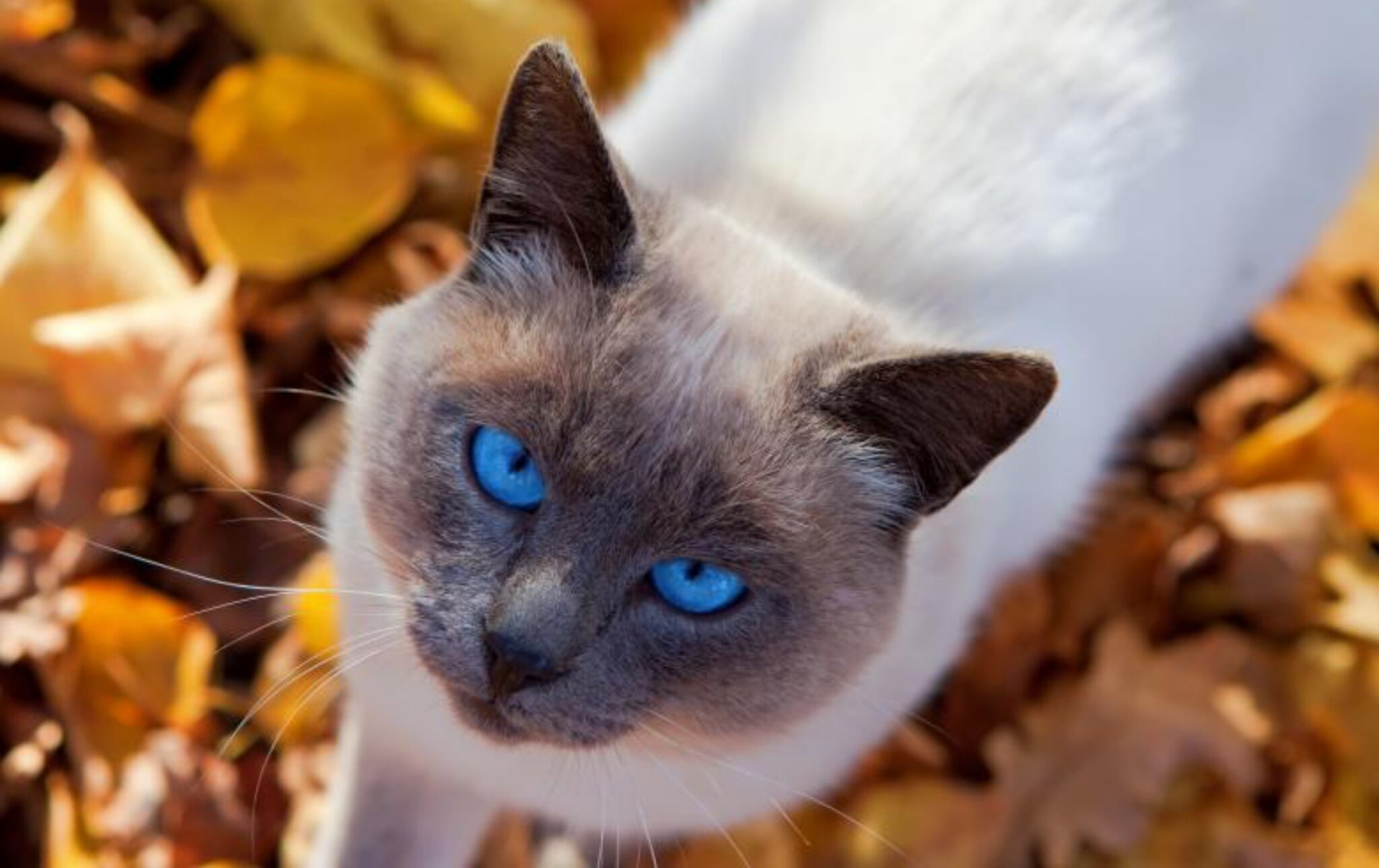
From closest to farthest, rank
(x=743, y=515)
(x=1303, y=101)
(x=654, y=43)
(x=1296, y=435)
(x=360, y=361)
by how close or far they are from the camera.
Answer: (x=743, y=515) → (x=360, y=361) → (x=1303, y=101) → (x=1296, y=435) → (x=654, y=43)

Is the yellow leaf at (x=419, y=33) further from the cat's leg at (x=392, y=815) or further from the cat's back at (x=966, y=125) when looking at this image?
the cat's leg at (x=392, y=815)

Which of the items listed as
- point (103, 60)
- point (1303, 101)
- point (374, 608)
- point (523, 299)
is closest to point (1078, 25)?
point (1303, 101)

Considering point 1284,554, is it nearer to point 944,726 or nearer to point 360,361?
point 944,726

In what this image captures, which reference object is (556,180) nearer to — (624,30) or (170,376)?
(170,376)

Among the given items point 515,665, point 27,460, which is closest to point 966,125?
point 515,665

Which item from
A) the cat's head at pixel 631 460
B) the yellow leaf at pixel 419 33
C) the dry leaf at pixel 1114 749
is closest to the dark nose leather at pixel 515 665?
the cat's head at pixel 631 460
